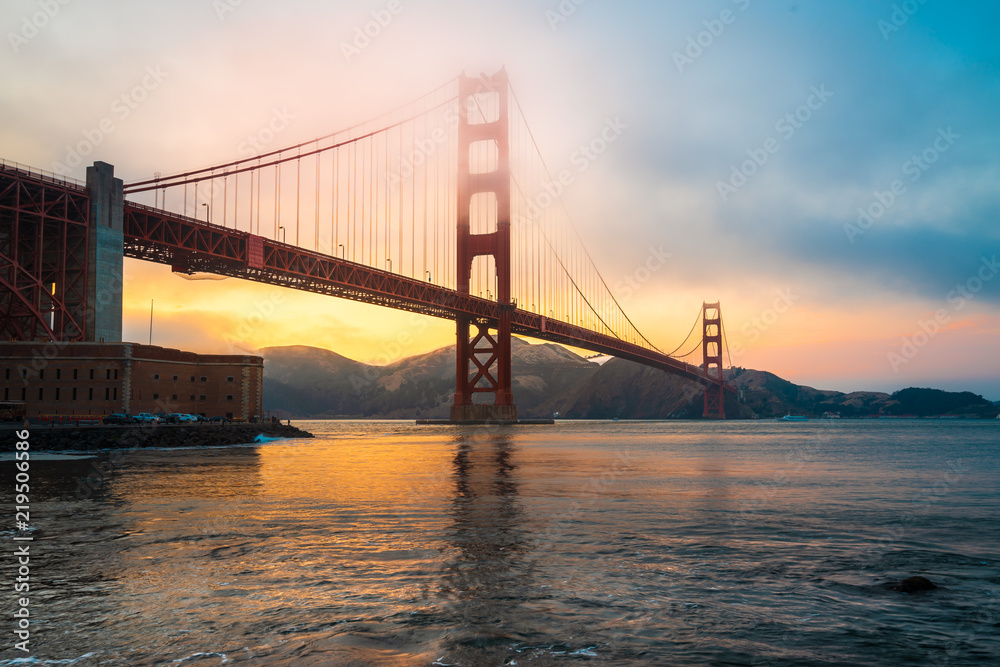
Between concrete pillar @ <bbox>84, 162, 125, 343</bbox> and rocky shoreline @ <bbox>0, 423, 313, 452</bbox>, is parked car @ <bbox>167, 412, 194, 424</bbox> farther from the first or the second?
concrete pillar @ <bbox>84, 162, 125, 343</bbox>

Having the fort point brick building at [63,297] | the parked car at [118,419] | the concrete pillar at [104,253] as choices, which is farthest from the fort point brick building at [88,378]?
the parked car at [118,419]

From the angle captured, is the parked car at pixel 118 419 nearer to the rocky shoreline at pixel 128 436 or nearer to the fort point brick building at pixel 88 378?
the rocky shoreline at pixel 128 436

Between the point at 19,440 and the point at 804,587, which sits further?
the point at 19,440

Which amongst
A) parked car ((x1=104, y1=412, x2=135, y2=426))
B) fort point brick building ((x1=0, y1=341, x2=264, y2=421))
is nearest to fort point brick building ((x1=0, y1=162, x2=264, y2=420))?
fort point brick building ((x1=0, y1=341, x2=264, y2=421))

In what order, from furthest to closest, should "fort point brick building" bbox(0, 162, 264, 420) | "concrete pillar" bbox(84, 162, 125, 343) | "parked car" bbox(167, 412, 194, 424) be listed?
"parked car" bbox(167, 412, 194, 424), "concrete pillar" bbox(84, 162, 125, 343), "fort point brick building" bbox(0, 162, 264, 420)

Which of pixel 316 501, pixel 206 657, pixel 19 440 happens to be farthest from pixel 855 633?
pixel 19 440

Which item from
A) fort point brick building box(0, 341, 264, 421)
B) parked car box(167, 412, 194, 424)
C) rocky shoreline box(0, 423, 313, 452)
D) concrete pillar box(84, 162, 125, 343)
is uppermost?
concrete pillar box(84, 162, 125, 343)

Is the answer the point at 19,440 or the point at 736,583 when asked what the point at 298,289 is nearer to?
the point at 19,440

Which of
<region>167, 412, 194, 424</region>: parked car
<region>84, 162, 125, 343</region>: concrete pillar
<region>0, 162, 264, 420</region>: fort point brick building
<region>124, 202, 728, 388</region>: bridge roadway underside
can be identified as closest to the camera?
<region>0, 162, 264, 420</region>: fort point brick building
